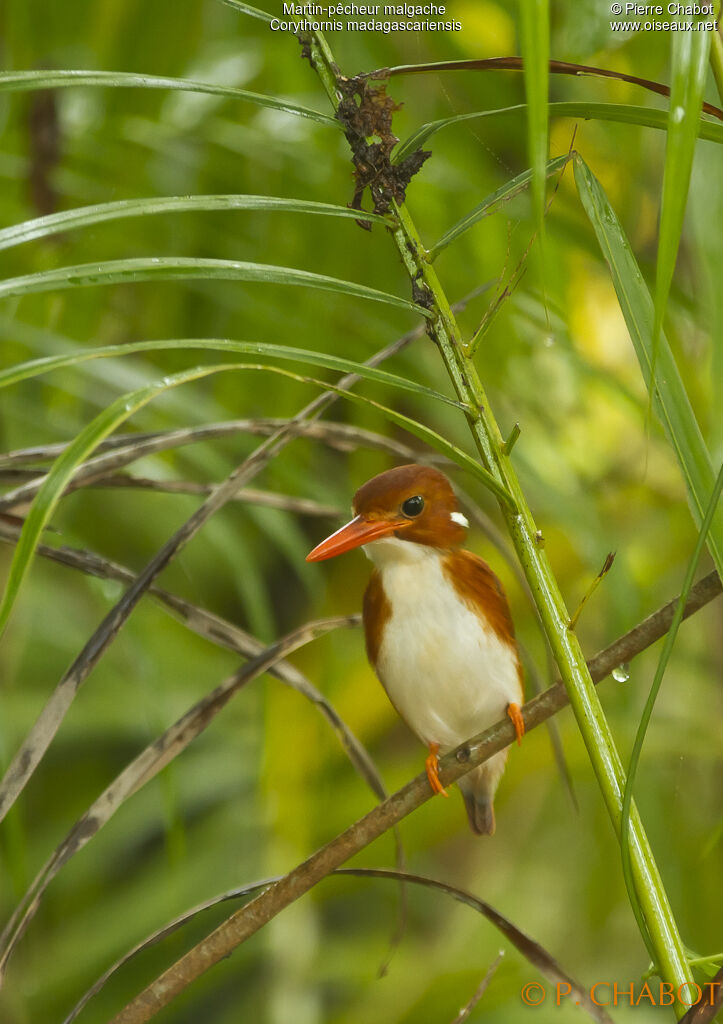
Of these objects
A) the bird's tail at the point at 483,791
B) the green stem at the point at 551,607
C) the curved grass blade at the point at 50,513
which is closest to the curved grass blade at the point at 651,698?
the green stem at the point at 551,607

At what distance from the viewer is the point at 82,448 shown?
1.33 ft

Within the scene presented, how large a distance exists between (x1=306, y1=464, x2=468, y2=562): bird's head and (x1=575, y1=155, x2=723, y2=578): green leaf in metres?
0.37

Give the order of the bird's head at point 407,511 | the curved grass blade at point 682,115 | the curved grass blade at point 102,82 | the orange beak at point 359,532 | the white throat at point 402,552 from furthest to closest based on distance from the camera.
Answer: the white throat at point 402,552
the bird's head at point 407,511
the orange beak at point 359,532
the curved grass blade at point 102,82
the curved grass blade at point 682,115

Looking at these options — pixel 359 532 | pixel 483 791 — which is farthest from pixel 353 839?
pixel 483 791

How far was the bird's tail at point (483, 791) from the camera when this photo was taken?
47.1 inches

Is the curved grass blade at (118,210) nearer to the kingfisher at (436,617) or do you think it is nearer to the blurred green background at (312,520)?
the blurred green background at (312,520)

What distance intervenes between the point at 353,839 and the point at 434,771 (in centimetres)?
27

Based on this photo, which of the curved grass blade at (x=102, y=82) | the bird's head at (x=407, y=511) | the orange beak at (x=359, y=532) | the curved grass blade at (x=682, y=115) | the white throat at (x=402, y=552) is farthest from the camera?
the white throat at (x=402, y=552)

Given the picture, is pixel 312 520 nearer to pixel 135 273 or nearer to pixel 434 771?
pixel 434 771

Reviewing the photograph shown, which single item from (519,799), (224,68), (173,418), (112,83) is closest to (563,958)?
(519,799)

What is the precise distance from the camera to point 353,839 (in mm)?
584

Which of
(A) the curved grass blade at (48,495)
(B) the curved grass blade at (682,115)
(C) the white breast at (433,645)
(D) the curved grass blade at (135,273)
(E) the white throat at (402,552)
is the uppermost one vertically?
(E) the white throat at (402,552)

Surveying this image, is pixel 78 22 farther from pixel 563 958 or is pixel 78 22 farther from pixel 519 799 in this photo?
pixel 563 958

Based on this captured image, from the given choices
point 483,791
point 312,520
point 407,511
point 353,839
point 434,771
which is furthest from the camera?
point 312,520
